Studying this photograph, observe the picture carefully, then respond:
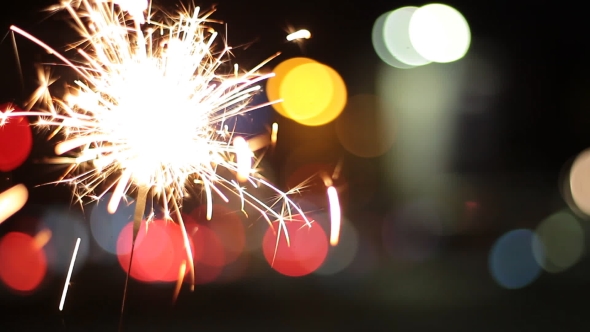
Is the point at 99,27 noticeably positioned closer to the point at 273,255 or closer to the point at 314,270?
the point at 273,255

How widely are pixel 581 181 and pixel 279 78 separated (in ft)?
5.28

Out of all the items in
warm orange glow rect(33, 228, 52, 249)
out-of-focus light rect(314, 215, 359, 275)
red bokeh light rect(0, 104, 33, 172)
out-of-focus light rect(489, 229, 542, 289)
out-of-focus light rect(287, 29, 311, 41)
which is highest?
out-of-focus light rect(287, 29, 311, 41)

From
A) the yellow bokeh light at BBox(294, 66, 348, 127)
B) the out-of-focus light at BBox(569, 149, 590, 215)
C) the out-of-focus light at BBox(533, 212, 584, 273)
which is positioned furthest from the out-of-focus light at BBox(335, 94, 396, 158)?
the out-of-focus light at BBox(569, 149, 590, 215)

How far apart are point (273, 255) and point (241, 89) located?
29.4 inches

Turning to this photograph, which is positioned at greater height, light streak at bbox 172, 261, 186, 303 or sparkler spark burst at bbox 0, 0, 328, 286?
sparkler spark burst at bbox 0, 0, 328, 286

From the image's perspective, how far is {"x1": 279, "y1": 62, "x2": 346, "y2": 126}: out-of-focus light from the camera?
7.14 feet

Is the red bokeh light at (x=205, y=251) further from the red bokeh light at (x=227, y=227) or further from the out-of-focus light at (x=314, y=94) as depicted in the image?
the out-of-focus light at (x=314, y=94)

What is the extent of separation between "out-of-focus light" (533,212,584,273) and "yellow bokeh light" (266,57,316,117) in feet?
4.45

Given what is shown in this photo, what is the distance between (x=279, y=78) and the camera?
2.15 meters

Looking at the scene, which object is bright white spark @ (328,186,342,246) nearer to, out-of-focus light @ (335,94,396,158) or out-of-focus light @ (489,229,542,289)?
out-of-focus light @ (335,94,396,158)

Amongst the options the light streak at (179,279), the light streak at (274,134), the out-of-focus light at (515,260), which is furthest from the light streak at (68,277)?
the out-of-focus light at (515,260)

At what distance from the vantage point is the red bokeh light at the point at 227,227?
79.1 inches

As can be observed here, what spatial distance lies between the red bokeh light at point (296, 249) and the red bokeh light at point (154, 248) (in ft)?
1.28

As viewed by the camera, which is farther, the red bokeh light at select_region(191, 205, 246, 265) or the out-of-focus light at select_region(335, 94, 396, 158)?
Result: the out-of-focus light at select_region(335, 94, 396, 158)
